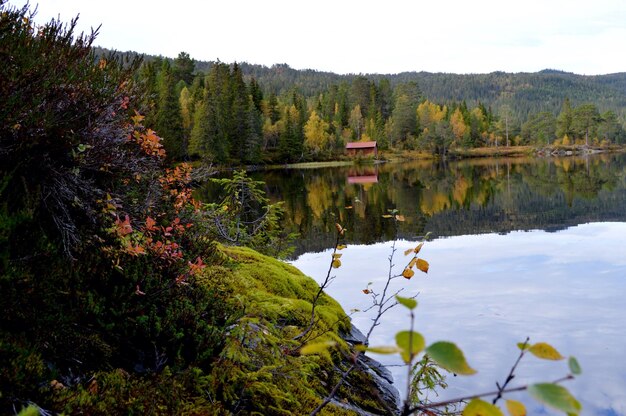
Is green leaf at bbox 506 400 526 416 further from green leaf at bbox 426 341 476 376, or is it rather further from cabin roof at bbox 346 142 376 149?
cabin roof at bbox 346 142 376 149

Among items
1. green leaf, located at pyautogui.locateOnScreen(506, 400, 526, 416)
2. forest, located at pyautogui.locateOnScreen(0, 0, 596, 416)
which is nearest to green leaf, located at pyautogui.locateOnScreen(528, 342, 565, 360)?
green leaf, located at pyautogui.locateOnScreen(506, 400, 526, 416)

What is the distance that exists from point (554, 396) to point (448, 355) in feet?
0.64

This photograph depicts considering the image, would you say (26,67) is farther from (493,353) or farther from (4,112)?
(493,353)

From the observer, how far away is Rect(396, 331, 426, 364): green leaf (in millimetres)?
1005

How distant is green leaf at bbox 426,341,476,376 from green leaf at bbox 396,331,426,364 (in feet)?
0.11

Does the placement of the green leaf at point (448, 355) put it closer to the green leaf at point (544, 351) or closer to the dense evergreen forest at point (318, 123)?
the green leaf at point (544, 351)

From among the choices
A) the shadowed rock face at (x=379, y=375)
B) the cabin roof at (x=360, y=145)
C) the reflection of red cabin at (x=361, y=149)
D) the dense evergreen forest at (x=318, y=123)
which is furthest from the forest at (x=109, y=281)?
the cabin roof at (x=360, y=145)

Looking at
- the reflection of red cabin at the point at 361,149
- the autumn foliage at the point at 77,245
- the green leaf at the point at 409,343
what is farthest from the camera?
the reflection of red cabin at the point at 361,149

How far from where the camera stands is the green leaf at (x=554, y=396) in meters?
0.90

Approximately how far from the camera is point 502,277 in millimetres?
12734

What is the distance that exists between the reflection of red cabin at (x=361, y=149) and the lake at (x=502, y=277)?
64685 millimetres

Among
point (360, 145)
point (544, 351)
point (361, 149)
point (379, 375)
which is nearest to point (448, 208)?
point (379, 375)

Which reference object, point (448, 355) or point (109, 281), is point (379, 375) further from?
point (448, 355)

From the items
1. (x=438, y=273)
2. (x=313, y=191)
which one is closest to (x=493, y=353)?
(x=438, y=273)
